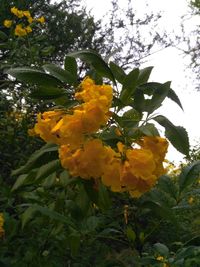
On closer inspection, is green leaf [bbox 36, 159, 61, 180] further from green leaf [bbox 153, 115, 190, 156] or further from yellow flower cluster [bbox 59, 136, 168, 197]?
green leaf [bbox 153, 115, 190, 156]

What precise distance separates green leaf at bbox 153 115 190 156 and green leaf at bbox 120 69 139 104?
93 millimetres

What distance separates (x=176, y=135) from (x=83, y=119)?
0.77 ft

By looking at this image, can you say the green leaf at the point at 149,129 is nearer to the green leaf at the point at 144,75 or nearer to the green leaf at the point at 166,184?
the green leaf at the point at 144,75

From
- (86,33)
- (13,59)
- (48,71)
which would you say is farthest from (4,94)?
(86,33)

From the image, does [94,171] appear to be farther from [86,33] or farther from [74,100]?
[86,33]

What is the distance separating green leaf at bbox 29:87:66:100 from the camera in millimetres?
1108

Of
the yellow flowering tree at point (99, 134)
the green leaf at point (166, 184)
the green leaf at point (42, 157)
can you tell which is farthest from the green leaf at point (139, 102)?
the green leaf at point (166, 184)

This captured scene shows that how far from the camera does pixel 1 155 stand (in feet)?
12.6

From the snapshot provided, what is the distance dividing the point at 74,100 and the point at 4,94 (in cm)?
316

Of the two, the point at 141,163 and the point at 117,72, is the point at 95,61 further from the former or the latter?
the point at 141,163

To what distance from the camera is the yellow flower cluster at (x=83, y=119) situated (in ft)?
3.19

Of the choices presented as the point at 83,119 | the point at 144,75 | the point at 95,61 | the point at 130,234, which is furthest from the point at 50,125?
the point at 130,234

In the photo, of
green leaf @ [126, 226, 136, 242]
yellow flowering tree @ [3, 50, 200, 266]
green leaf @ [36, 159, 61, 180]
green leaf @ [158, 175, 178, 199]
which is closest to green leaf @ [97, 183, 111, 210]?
yellow flowering tree @ [3, 50, 200, 266]

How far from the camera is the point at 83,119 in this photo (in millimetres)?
974
